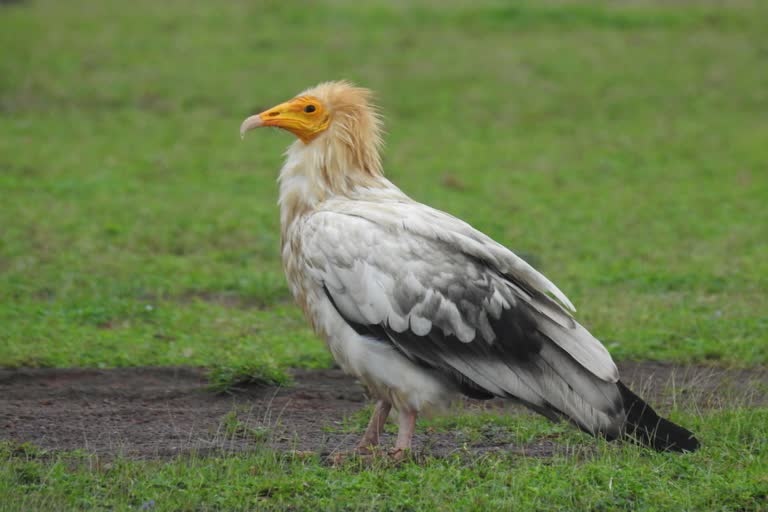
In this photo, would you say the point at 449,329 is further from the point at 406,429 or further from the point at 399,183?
the point at 399,183

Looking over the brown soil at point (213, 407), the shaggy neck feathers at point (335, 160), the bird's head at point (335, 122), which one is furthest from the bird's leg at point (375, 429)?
the bird's head at point (335, 122)

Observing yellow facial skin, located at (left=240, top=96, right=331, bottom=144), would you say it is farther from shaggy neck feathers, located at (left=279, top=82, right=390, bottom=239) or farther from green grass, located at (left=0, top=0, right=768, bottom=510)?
green grass, located at (left=0, top=0, right=768, bottom=510)

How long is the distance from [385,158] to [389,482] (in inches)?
359

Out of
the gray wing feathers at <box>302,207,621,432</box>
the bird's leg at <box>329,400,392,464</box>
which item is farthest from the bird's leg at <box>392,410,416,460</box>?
the gray wing feathers at <box>302,207,621,432</box>

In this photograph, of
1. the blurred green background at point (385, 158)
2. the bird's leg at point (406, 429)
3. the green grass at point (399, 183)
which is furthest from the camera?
the blurred green background at point (385, 158)

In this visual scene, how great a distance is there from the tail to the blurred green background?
227cm

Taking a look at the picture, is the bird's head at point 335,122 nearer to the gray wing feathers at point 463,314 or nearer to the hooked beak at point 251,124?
the hooked beak at point 251,124

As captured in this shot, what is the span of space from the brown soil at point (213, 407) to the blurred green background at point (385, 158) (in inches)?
9.7

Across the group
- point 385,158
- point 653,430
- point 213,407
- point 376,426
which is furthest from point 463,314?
point 385,158

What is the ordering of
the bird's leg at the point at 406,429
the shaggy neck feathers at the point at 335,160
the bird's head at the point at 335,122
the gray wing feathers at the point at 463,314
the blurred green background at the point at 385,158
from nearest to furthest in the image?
1. the gray wing feathers at the point at 463,314
2. the bird's leg at the point at 406,429
3. the shaggy neck feathers at the point at 335,160
4. the bird's head at the point at 335,122
5. the blurred green background at the point at 385,158

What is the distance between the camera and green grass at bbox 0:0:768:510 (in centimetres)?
560

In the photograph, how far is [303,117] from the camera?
672 centimetres

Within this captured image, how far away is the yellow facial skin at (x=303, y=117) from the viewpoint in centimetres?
668

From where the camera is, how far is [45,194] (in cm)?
1228
